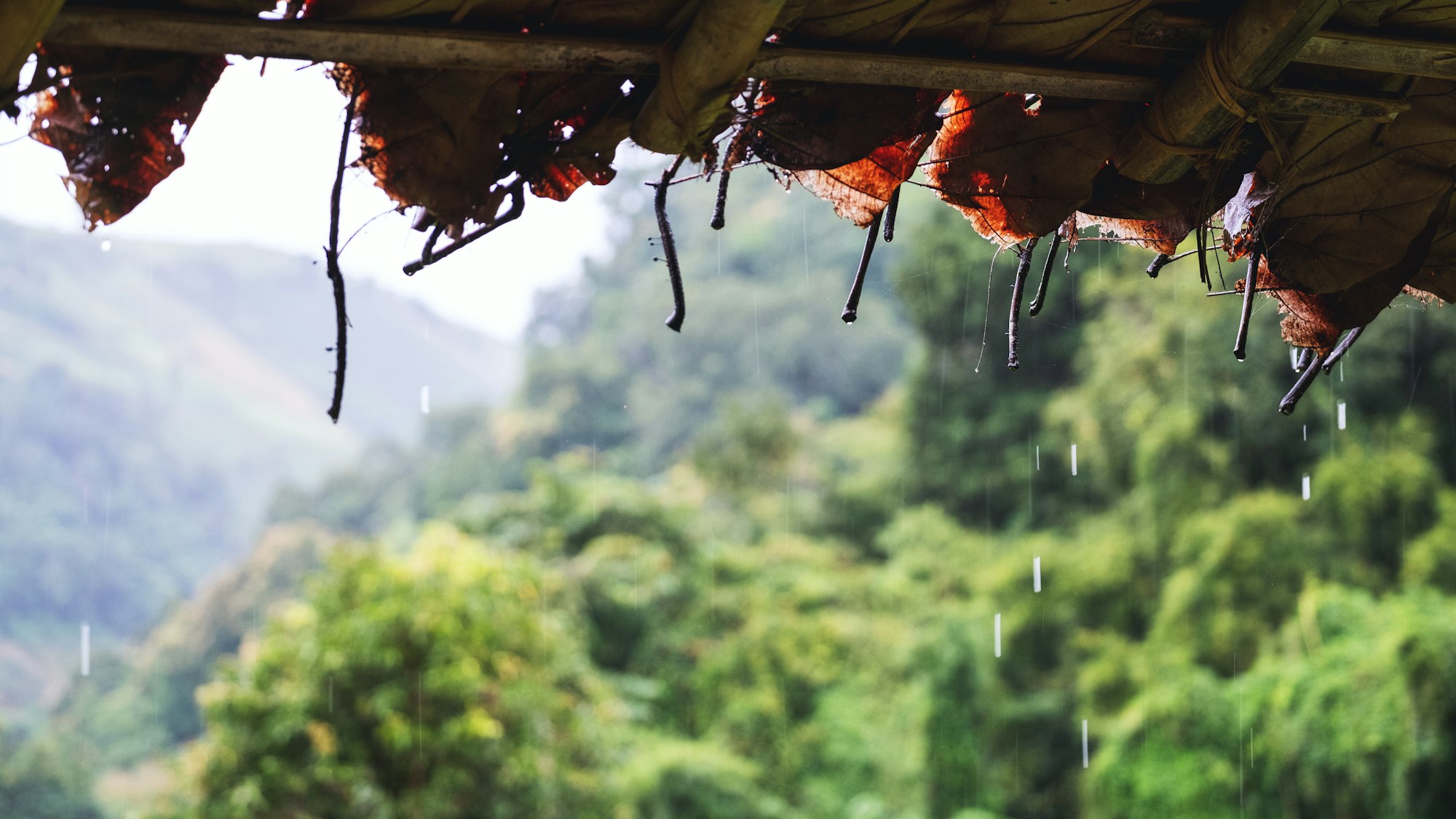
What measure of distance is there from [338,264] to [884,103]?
0.47 m

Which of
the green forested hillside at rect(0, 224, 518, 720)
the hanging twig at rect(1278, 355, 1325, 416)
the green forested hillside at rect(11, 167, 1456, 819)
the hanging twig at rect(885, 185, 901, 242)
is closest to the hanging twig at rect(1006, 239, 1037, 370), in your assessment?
→ the hanging twig at rect(885, 185, 901, 242)

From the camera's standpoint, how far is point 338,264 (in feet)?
2.94

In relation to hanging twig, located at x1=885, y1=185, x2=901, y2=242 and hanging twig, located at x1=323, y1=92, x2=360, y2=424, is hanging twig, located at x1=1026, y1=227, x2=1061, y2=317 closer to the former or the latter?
hanging twig, located at x1=885, y1=185, x2=901, y2=242

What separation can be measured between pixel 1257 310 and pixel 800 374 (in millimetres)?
14912

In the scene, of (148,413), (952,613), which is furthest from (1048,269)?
(148,413)

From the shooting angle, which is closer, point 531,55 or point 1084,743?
→ point 531,55

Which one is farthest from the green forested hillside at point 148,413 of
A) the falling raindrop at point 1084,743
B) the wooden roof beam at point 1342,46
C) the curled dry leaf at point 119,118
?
the wooden roof beam at point 1342,46

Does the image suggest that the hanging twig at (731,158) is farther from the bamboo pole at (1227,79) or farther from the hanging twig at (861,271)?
the bamboo pole at (1227,79)

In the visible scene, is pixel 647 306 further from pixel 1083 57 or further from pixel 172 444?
pixel 1083 57

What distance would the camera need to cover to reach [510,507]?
1052cm

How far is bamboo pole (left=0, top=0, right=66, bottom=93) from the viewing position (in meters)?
0.71

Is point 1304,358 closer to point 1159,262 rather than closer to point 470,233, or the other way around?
point 1159,262

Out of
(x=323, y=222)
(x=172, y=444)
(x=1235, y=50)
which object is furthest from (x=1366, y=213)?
(x=172, y=444)

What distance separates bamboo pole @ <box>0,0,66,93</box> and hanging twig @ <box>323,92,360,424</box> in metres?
0.21
